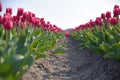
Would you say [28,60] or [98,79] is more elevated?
[28,60]

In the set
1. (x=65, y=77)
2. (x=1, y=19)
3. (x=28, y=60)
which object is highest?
(x=1, y=19)

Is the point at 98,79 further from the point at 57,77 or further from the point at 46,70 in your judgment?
the point at 46,70

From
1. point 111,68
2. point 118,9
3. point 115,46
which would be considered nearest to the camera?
point 115,46

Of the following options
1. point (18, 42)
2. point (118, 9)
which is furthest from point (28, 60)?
point (118, 9)

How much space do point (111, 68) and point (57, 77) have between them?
1203mm

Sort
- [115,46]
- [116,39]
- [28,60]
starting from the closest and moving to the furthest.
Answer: [28,60] → [115,46] → [116,39]

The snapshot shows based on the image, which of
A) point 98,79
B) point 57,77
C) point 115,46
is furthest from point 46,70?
point 115,46

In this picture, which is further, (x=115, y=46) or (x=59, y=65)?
(x=59, y=65)

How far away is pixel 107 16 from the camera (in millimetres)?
7621

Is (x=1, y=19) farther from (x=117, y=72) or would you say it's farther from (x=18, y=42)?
(x=117, y=72)

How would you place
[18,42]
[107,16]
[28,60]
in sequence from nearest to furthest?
[28,60] < [18,42] < [107,16]

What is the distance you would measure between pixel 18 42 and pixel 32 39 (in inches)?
70.2

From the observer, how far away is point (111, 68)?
5758mm

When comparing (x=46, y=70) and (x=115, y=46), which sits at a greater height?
(x=115, y=46)
